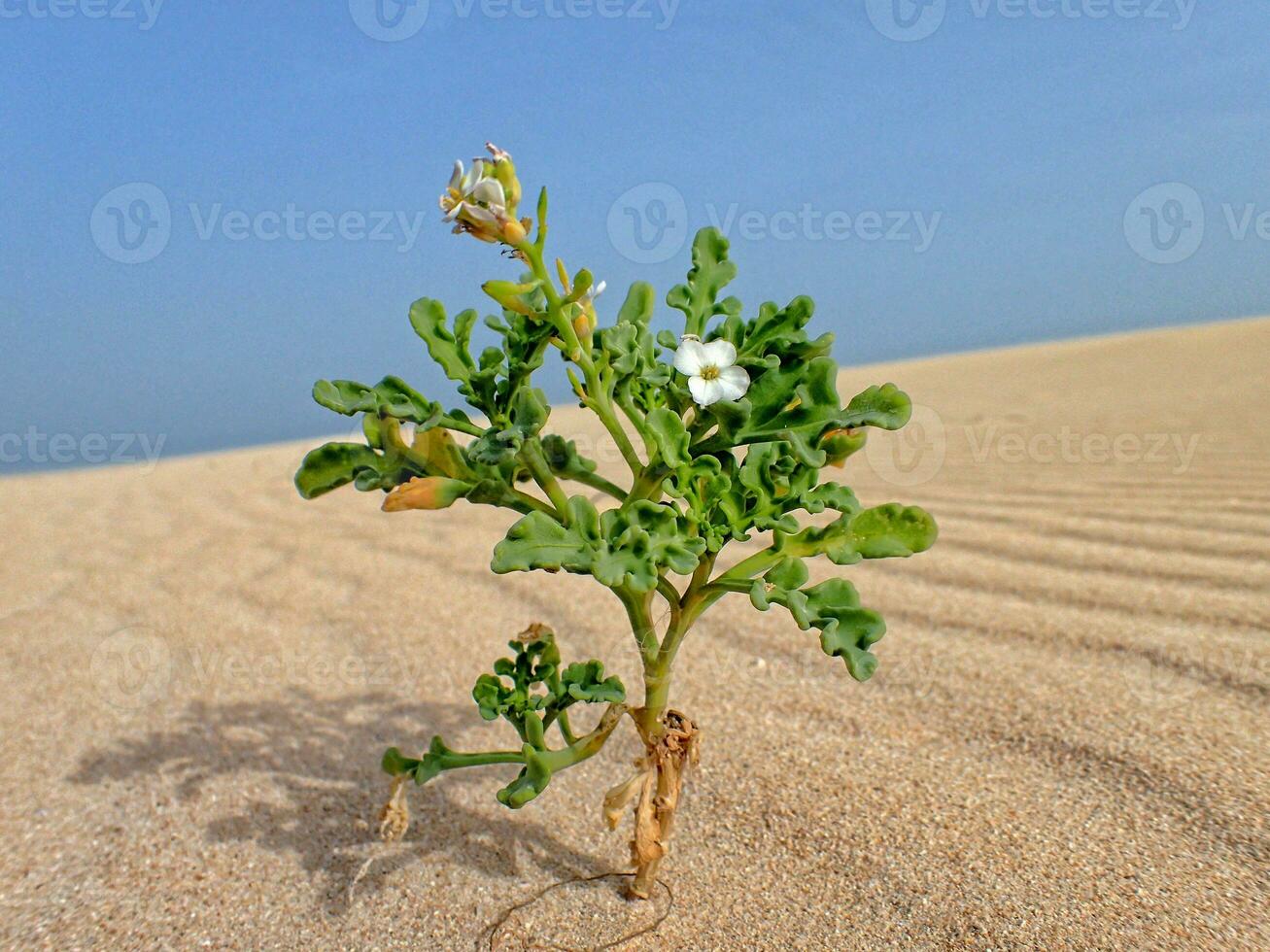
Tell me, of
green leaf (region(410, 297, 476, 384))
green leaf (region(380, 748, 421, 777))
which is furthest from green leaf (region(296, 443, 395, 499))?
green leaf (region(380, 748, 421, 777))

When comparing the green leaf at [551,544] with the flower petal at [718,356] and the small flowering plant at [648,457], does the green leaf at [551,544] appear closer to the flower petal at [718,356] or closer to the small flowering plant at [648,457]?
the small flowering plant at [648,457]

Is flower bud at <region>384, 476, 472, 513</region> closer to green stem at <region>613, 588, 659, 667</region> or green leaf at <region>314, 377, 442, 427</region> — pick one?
green leaf at <region>314, 377, 442, 427</region>

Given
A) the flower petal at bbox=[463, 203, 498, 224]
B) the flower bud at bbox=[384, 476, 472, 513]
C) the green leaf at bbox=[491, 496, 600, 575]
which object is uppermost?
the flower petal at bbox=[463, 203, 498, 224]

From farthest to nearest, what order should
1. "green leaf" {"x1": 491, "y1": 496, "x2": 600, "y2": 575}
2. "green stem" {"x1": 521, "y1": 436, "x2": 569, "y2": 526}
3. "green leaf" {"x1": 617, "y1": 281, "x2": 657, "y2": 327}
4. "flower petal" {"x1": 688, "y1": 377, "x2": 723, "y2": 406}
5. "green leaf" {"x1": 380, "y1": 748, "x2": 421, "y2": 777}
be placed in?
"green leaf" {"x1": 380, "y1": 748, "x2": 421, "y2": 777} → "green leaf" {"x1": 617, "y1": 281, "x2": 657, "y2": 327} → "green stem" {"x1": 521, "y1": 436, "x2": 569, "y2": 526} → "flower petal" {"x1": 688, "y1": 377, "x2": 723, "y2": 406} → "green leaf" {"x1": 491, "y1": 496, "x2": 600, "y2": 575}

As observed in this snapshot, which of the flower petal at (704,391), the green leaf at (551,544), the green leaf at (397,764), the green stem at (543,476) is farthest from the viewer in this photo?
the green leaf at (397,764)

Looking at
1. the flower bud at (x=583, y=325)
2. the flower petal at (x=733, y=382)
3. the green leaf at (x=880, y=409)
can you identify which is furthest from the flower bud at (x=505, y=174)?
the green leaf at (x=880, y=409)

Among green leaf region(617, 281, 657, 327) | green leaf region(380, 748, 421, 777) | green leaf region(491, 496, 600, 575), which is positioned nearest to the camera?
green leaf region(491, 496, 600, 575)

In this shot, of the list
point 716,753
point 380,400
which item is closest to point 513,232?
point 380,400

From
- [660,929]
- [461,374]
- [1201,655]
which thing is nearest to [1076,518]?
[1201,655]
